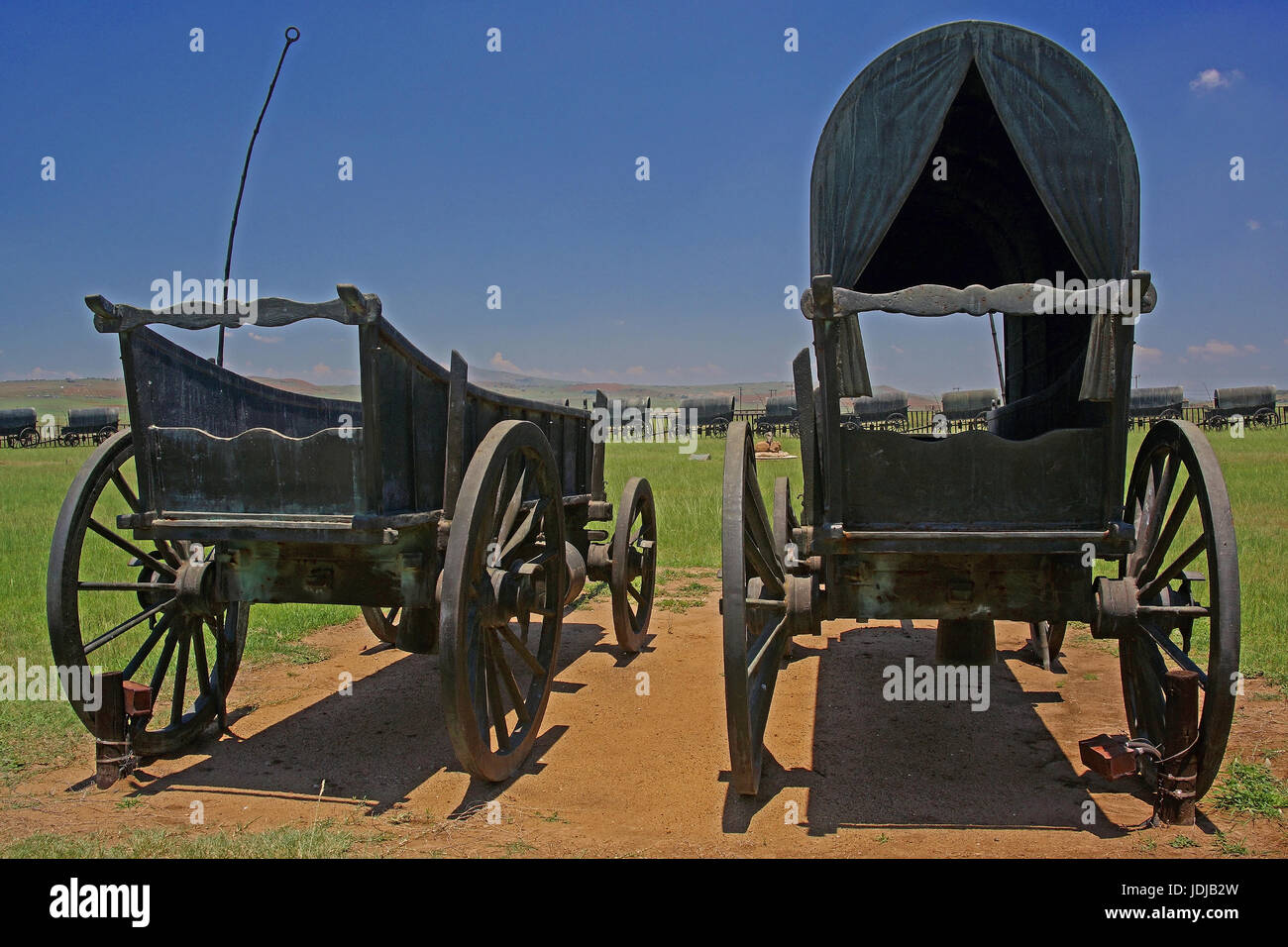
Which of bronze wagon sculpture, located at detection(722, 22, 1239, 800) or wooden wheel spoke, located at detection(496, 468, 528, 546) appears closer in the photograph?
bronze wagon sculpture, located at detection(722, 22, 1239, 800)

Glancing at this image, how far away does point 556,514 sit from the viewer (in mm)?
5418

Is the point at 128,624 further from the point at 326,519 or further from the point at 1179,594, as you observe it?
the point at 1179,594

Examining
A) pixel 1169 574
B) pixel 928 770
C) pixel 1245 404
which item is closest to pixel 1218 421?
pixel 1245 404

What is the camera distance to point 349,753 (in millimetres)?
5000

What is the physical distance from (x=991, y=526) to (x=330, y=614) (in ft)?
21.3

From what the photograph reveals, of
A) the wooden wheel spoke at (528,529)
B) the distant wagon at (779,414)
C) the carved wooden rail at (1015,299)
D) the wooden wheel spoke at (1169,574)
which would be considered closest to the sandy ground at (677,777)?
the wooden wheel spoke at (1169,574)

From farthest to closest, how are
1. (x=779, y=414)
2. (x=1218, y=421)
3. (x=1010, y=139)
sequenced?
(x=779, y=414), (x=1218, y=421), (x=1010, y=139)

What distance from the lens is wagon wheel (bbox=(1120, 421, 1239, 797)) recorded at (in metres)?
3.54

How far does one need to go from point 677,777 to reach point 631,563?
8.45 ft

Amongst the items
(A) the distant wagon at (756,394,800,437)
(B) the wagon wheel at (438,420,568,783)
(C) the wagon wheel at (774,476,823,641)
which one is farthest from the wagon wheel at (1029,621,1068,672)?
(A) the distant wagon at (756,394,800,437)

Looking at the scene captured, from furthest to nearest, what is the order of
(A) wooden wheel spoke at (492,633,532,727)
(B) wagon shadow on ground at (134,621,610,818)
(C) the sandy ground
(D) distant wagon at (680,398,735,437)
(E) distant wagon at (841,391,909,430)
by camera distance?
(D) distant wagon at (680,398,735,437) → (E) distant wagon at (841,391,909,430) → (A) wooden wheel spoke at (492,633,532,727) → (B) wagon shadow on ground at (134,621,610,818) → (C) the sandy ground

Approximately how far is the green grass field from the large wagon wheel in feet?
11.8

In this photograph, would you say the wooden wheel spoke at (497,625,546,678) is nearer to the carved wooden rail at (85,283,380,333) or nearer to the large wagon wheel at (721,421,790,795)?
the large wagon wheel at (721,421,790,795)

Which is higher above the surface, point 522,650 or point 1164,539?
point 1164,539
